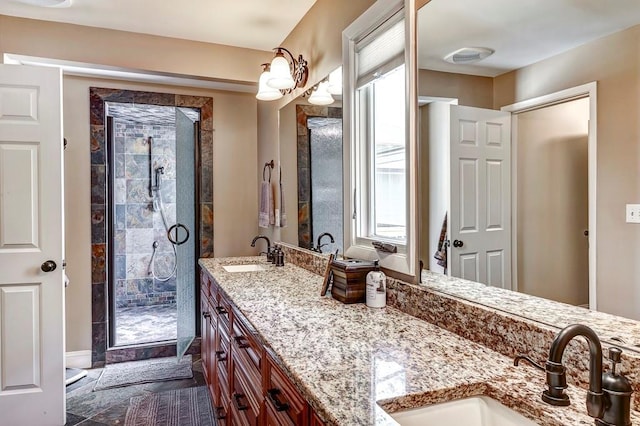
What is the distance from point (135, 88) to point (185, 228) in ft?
4.10

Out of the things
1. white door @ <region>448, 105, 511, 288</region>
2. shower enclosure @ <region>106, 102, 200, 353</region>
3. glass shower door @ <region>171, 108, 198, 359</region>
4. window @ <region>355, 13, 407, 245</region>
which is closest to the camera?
white door @ <region>448, 105, 511, 288</region>

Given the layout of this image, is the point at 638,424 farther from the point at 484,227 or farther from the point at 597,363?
the point at 484,227

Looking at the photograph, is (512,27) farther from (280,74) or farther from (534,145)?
(280,74)

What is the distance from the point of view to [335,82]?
7.34ft

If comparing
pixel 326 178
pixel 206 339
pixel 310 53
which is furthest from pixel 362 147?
pixel 206 339

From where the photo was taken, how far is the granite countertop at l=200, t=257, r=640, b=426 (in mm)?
840

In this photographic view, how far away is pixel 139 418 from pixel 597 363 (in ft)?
8.68

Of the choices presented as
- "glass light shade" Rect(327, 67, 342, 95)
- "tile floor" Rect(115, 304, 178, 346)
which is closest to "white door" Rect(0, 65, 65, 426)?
"tile floor" Rect(115, 304, 178, 346)

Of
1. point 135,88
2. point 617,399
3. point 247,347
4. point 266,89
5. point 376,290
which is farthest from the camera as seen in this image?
point 135,88

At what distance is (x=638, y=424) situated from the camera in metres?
0.75

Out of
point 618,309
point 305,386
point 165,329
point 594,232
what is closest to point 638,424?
point 618,309

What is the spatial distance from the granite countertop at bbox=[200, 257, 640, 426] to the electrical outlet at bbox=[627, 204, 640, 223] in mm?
386

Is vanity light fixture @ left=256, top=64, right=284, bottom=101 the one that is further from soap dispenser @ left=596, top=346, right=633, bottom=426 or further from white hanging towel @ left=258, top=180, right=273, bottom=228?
soap dispenser @ left=596, top=346, right=633, bottom=426

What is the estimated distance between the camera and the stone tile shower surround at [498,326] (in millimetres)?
909
